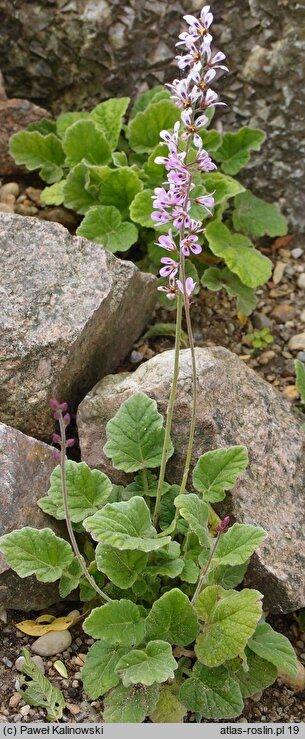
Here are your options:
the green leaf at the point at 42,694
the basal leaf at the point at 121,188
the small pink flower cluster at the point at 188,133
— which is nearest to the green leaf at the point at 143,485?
the green leaf at the point at 42,694

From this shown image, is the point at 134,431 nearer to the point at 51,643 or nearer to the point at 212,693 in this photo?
the point at 51,643

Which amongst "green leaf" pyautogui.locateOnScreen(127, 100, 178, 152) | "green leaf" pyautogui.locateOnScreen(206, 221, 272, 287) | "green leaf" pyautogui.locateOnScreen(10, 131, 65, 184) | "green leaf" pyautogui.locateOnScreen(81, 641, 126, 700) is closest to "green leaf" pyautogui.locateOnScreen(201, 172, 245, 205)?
"green leaf" pyautogui.locateOnScreen(206, 221, 272, 287)

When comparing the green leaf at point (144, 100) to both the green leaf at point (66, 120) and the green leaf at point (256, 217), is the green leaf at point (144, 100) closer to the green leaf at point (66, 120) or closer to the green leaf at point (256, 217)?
the green leaf at point (66, 120)

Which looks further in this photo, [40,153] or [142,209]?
[40,153]

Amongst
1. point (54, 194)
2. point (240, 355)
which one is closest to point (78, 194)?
point (54, 194)
